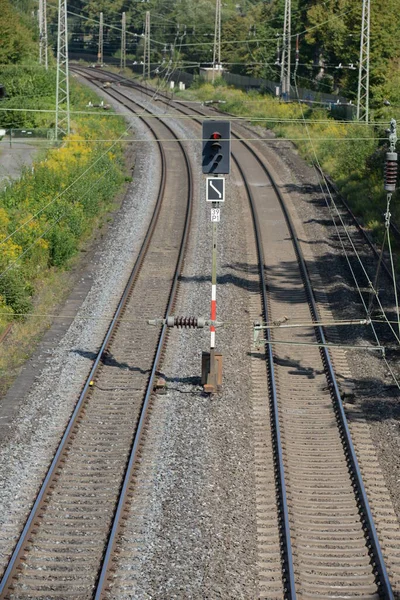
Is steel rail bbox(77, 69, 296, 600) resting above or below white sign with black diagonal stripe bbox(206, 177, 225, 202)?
below

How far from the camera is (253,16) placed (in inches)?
3844

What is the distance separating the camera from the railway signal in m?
15.8

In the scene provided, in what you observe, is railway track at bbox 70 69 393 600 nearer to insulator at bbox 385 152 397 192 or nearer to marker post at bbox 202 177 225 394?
marker post at bbox 202 177 225 394

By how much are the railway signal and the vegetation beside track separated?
41.5 ft

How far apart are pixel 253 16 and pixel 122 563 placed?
93135 millimetres

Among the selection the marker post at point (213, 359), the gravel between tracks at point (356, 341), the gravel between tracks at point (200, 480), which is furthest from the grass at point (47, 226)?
the gravel between tracks at point (356, 341)

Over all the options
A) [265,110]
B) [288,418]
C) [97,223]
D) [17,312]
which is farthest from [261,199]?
[265,110]

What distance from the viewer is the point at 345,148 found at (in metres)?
38.2

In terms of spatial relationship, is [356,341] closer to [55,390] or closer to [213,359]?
[213,359]

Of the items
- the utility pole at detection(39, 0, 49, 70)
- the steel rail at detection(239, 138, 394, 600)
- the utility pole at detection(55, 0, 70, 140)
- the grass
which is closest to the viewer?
the steel rail at detection(239, 138, 394, 600)

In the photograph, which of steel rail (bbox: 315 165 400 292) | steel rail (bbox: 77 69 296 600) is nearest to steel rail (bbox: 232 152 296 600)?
steel rail (bbox: 77 69 296 600)

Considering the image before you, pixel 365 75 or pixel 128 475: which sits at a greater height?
pixel 365 75

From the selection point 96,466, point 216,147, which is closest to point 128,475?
point 96,466

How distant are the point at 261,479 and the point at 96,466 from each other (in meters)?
2.42
